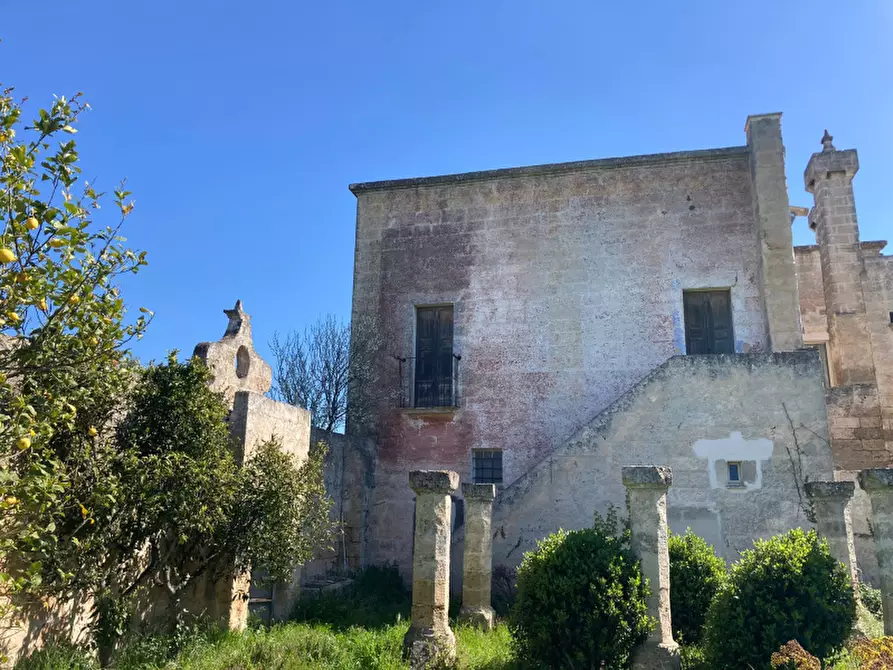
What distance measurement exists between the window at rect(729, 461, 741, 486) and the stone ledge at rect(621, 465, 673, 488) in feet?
14.3

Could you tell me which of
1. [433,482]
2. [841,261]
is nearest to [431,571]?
[433,482]

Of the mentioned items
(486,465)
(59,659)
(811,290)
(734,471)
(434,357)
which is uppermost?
(811,290)

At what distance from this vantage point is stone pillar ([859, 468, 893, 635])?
24.5 feet

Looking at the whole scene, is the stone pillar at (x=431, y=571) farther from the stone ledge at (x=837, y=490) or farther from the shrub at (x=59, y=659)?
the stone ledge at (x=837, y=490)

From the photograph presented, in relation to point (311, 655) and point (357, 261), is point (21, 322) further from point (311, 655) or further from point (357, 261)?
point (357, 261)

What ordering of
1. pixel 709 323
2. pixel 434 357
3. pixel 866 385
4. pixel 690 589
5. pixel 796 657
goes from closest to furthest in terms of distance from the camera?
pixel 796 657 < pixel 690 589 < pixel 866 385 < pixel 709 323 < pixel 434 357

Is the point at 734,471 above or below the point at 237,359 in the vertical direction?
below

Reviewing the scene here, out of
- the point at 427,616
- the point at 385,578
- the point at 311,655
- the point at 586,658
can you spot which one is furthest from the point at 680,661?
the point at 385,578

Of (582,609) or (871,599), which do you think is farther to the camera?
(871,599)

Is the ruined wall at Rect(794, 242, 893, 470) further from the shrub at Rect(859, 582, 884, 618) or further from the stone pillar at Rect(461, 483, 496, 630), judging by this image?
the stone pillar at Rect(461, 483, 496, 630)

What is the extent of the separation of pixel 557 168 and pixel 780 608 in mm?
10663

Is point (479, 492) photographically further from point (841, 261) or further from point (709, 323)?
point (841, 261)

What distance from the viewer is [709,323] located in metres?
14.3

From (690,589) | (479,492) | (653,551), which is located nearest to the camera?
(653,551)
